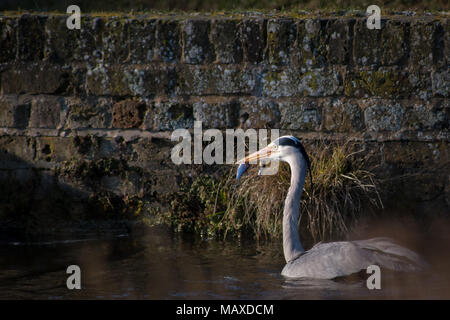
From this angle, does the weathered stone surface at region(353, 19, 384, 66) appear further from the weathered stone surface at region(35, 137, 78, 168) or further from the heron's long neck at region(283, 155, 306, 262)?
the weathered stone surface at region(35, 137, 78, 168)

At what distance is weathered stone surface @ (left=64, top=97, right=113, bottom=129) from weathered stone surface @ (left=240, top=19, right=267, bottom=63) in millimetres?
1669

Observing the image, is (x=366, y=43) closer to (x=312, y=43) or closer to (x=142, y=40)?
(x=312, y=43)

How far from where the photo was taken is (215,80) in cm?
837

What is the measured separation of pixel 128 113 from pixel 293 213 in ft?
8.51

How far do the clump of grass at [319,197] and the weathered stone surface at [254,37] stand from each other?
1.21m

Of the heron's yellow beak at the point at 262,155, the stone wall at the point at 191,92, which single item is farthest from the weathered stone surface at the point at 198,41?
the heron's yellow beak at the point at 262,155

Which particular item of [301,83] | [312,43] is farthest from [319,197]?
[312,43]

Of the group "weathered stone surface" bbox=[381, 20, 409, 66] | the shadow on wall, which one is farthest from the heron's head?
the shadow on wall

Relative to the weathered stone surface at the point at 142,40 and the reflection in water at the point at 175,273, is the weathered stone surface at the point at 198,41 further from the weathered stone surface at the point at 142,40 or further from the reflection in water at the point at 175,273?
the reflection in water at the point at 175,273

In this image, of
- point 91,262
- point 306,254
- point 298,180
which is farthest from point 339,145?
point 91,262

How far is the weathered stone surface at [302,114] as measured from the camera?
8.26m

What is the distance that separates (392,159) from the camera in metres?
8.18

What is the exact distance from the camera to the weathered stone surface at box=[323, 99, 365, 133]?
820cm
